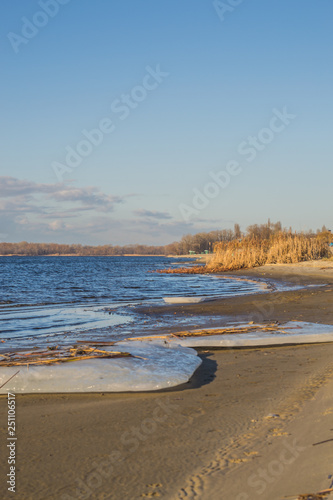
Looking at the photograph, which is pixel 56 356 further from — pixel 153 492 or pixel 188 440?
pixel 153 492

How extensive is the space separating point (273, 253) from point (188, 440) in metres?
38.4

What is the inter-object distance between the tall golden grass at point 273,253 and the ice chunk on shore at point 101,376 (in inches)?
1397

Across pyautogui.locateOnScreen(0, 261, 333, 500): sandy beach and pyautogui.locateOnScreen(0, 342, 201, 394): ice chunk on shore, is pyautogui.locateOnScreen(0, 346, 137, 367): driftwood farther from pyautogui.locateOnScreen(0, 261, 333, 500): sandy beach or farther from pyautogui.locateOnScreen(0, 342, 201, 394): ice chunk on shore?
pyautogui.locateOnScreen(0, 261, 333, 500): sandy beach

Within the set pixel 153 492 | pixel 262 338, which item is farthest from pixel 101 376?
pixel 262 338

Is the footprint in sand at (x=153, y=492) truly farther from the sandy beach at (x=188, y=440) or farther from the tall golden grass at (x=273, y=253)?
the tall golden grass at (x=273, y=253)

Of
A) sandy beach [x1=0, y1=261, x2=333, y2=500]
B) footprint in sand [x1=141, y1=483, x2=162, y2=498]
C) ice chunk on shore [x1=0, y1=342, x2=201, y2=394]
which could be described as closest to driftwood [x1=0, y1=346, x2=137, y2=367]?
ice chunk on shore [x1=0, y1=342, x2=201, y2=394]

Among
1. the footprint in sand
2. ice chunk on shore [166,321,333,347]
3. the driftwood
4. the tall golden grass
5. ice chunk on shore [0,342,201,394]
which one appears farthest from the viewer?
the tall golden grass

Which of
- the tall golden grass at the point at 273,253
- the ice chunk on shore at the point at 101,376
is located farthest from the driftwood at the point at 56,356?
the tall golden grass at the point at 273,253

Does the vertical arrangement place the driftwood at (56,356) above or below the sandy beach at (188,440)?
above

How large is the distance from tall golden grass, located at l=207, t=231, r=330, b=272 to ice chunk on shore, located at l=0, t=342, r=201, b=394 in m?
35.5

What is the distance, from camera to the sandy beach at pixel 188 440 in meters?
2.54

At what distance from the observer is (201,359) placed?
19.8 ft

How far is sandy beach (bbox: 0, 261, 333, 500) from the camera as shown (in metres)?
2.54

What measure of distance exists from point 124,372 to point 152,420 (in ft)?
4.07
